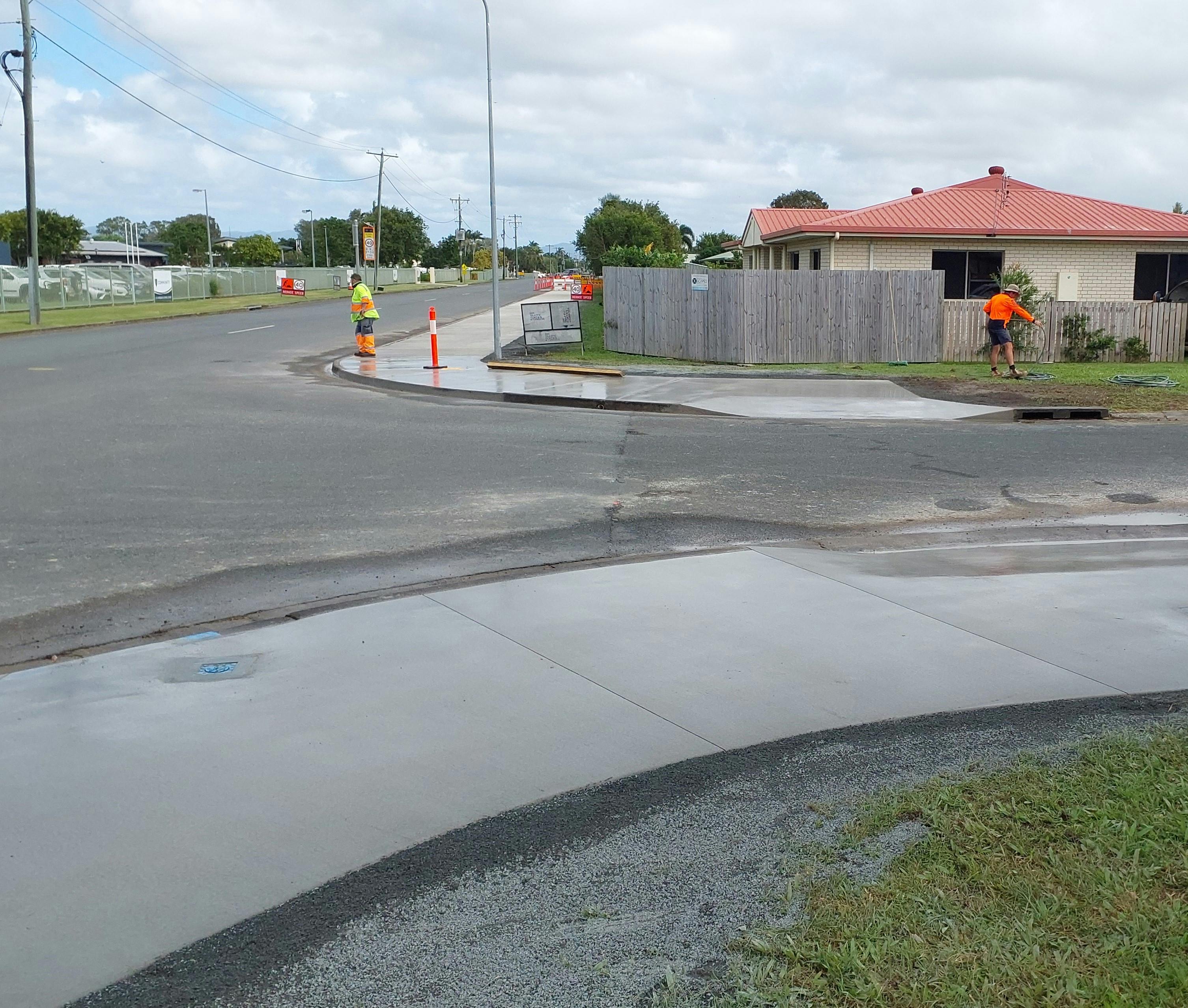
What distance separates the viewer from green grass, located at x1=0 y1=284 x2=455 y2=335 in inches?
1500

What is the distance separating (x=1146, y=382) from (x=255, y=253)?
124933mm

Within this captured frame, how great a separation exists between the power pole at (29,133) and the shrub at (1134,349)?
31188mm

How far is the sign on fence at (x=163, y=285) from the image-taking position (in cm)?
5581

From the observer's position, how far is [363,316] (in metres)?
26.5

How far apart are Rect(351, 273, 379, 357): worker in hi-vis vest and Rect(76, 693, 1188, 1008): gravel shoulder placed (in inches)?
892

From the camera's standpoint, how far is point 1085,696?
5.48 m

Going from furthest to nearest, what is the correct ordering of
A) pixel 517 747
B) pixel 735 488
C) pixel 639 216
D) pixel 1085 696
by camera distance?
pixel 639 216
pixel 735 488
pixel 1085 696
pixel 517 747

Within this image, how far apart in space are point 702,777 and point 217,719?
87.3 inches

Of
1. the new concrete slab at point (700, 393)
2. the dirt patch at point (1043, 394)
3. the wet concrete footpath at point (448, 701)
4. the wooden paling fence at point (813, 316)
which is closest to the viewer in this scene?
the wet concrete footpath at point (448, 701)

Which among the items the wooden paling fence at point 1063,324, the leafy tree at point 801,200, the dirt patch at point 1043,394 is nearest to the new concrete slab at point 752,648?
the dirt patch at point 1043,394

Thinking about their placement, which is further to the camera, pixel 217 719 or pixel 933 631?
pixel 933 631

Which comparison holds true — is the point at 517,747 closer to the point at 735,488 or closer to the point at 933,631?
the point at 933,631

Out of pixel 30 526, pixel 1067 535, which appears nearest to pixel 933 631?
pixel 1067 535

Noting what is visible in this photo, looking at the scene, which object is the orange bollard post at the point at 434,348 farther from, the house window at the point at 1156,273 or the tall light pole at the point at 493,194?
the house window at the point at 1156,273
